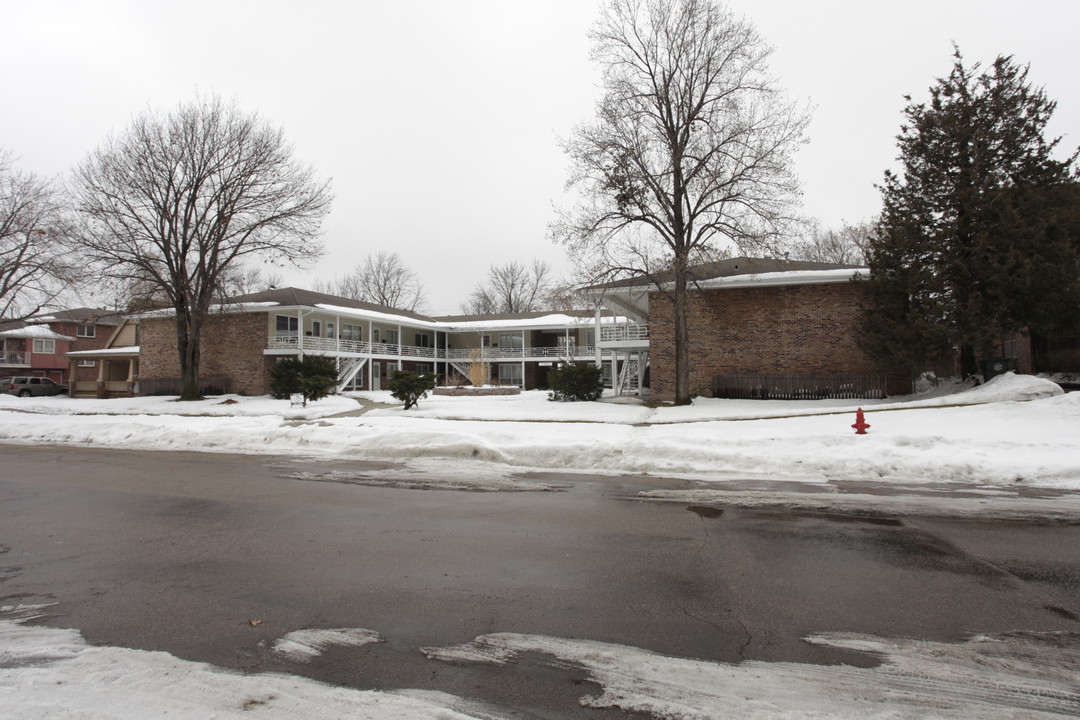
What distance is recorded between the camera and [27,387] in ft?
135

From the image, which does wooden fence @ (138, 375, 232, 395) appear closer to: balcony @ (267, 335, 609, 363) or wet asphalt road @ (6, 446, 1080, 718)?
balcony @ (267, 335, 609, 363)

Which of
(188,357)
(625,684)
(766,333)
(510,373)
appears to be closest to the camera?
(625,684)

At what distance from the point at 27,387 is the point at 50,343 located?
17846mm

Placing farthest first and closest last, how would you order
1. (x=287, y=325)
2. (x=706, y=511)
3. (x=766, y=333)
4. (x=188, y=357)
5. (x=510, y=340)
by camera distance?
(x=510, y=340), (x=287, y=325), (x=188, y=357), (x=766, y=333), (x=706, y=511)

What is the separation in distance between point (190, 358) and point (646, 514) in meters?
31.2

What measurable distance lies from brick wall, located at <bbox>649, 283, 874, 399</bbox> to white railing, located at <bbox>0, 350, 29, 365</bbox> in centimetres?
5773

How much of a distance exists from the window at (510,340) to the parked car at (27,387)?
32669mm

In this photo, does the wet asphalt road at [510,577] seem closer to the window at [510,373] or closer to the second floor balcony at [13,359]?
the window at [510,373]

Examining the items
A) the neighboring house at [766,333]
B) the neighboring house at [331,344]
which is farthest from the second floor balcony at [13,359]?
the neighboring house at [766,333]

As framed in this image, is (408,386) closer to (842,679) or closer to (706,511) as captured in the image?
(706,511)

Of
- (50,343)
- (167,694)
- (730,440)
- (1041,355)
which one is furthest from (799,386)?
(50,343)

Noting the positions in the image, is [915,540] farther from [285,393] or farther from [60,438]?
[285,393]

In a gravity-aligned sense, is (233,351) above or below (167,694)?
above

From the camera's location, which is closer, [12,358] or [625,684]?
[625,684]
